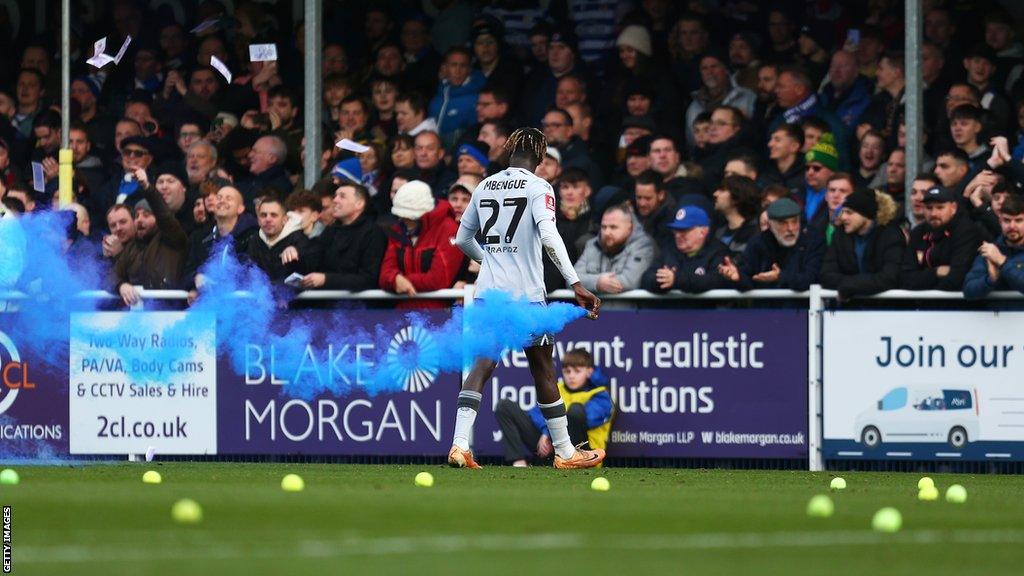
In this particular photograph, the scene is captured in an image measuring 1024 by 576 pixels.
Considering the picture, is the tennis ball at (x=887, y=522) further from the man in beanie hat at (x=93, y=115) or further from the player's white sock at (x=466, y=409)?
the man in beanie hat at (x=93, y=115)

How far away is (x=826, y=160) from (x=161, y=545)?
10088mm

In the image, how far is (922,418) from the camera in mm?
15773

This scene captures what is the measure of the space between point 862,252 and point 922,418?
148 cm

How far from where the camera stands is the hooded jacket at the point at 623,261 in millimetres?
16578

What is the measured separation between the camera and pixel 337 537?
9.34 metres

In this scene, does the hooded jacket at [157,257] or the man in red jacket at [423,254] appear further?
the hooded jacket at [157,257]

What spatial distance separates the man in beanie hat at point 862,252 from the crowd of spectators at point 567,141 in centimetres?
2

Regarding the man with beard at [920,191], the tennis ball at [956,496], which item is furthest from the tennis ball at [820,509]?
the man with beard at [920,191]

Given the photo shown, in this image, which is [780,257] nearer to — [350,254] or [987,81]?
[987,81]

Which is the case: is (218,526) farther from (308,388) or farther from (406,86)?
(406,86)

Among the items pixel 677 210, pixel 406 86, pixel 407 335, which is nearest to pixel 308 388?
pixel 407 335

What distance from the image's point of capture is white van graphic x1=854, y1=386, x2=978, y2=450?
51.3 feet

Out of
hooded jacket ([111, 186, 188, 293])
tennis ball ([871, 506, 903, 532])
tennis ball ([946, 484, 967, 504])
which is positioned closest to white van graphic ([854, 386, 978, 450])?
tennis ball ([946, 484, 967, 504])

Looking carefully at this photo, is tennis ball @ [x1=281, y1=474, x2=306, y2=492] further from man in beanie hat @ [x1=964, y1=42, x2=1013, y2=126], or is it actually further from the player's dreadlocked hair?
man in beanie hat @ [x1=964, y1=42, x2=1013, y2=126]
